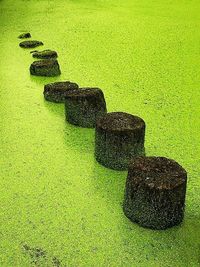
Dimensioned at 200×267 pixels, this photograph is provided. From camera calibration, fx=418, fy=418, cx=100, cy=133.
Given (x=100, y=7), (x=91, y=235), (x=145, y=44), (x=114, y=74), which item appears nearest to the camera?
(x=91, y=235)

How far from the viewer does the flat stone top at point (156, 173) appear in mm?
1144

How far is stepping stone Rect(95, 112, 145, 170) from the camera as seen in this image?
1.45 m

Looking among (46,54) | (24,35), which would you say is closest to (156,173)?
(46,54)

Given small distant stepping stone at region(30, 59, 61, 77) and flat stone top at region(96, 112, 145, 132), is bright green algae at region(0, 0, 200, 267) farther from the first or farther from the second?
flat stone top at region(96, 112, 145, 132)

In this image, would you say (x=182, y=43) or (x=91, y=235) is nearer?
(x=91, y=235)

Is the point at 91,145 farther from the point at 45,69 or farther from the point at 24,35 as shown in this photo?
the point at 24,35

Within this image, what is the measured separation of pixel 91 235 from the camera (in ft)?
3.80

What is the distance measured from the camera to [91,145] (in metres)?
1.70

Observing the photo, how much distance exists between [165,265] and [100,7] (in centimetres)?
421

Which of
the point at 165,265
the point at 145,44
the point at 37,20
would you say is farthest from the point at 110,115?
the point at 37,20

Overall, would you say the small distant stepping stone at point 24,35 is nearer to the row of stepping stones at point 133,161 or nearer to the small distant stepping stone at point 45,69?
the small distant stepping stone at point 45,69

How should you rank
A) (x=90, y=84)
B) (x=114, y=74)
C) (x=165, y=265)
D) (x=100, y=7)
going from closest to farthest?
(x=165, y=265) → (x=90, y=84) → (x=114, y=74) → (x=100, y=7)

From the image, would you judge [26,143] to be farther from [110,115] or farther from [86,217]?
[86,217]

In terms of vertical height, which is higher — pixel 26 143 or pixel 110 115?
pixel 110 115
